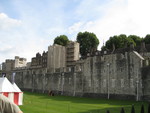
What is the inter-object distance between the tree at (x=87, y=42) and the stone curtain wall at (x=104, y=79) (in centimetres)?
3357

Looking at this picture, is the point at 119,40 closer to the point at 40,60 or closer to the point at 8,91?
the point at 40,60

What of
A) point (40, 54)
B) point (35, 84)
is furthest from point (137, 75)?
point (40, 54)

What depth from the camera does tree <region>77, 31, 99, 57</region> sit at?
81375 mm

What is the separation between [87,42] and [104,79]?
45.8 meters

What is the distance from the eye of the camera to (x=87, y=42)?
267ft

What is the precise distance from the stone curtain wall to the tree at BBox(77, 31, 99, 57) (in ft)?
110

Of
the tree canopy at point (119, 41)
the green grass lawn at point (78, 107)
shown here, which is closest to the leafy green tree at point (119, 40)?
the tree canopy at point (119, 41)

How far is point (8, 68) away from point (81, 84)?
72.4 meters

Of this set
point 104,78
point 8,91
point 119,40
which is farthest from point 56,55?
point 8,91

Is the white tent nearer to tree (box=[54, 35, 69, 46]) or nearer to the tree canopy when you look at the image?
the tree canopy

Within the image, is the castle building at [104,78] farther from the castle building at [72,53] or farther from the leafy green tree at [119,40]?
the leafy green tree at [119,40]

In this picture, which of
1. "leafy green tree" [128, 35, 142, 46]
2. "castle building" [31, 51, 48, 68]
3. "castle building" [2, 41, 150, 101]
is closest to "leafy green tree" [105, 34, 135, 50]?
"leafy green tree" [128, 35, 142, 46]

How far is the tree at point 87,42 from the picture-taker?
8138 cm

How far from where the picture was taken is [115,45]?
3059 inches
